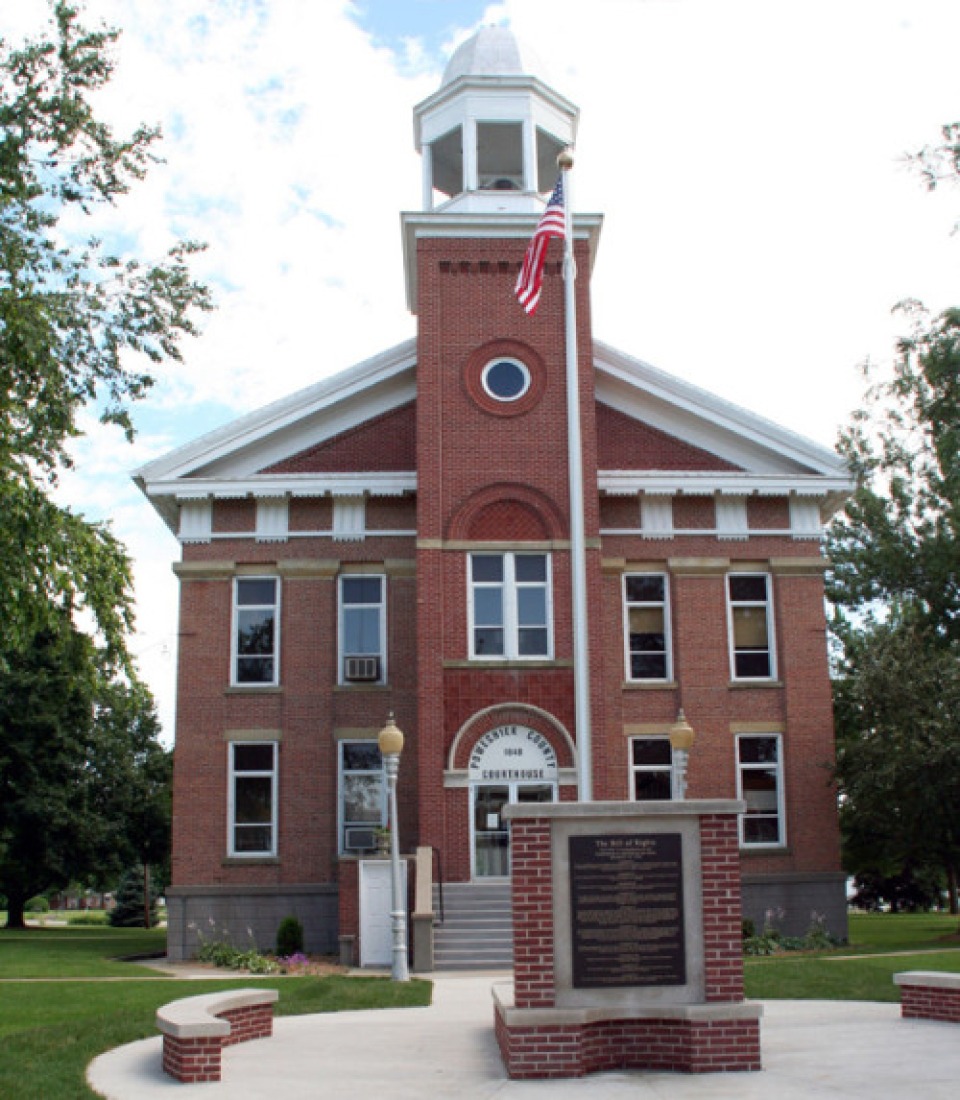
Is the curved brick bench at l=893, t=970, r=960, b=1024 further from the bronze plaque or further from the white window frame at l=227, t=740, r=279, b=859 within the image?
the white window frame at l=227, t=740, r=279, b=859

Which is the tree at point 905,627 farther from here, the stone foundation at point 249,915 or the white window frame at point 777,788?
the stone foundation at point 249,915

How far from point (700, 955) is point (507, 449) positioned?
1672 centimetres

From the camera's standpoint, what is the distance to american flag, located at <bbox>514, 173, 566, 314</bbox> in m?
19.9

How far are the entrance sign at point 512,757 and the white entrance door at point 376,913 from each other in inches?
128

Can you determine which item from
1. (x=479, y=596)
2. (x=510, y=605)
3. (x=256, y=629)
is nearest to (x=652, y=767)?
(x=510, y=605)

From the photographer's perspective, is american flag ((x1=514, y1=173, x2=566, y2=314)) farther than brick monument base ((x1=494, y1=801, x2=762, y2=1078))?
Yes

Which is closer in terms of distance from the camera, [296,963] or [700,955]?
[700,955]

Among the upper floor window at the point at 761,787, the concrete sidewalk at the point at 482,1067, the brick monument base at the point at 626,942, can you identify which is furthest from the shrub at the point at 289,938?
the brick monument base at the point at 626,942

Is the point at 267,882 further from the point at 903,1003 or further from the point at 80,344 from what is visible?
the point at 903,1003

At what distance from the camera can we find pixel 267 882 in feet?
84.2

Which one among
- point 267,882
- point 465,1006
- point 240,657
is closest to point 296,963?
point 267,882

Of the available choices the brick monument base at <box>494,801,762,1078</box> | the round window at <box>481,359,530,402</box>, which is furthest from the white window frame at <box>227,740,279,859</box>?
the brick monument base at <box>494,801,762,1078</box>

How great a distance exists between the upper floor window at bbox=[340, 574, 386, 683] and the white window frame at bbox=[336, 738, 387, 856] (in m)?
A: 1.25

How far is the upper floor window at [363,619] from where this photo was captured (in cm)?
2683
